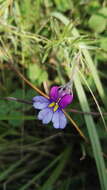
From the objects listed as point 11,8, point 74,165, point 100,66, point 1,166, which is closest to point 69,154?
point 74,165

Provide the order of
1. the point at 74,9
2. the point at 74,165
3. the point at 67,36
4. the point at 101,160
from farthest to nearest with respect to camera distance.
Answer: the point at 74,9 → the point at 74,165 → the point at 67,36 → the point at 101,160

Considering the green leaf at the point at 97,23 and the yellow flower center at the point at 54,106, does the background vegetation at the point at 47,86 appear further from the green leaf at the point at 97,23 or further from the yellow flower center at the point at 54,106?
the yellow flower center at the point at 54,106

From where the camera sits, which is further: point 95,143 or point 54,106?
point 95,143

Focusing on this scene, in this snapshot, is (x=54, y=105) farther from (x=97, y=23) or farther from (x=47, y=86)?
(x=97, y=23)

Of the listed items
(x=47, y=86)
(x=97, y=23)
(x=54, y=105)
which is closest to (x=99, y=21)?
(x=97, y=23)

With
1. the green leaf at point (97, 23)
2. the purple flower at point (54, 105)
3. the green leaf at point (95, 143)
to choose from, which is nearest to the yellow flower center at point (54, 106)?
the purple flower at point (54, 105)

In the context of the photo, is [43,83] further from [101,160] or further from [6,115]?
[101,160]

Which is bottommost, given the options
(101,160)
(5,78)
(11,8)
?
(101,160)
